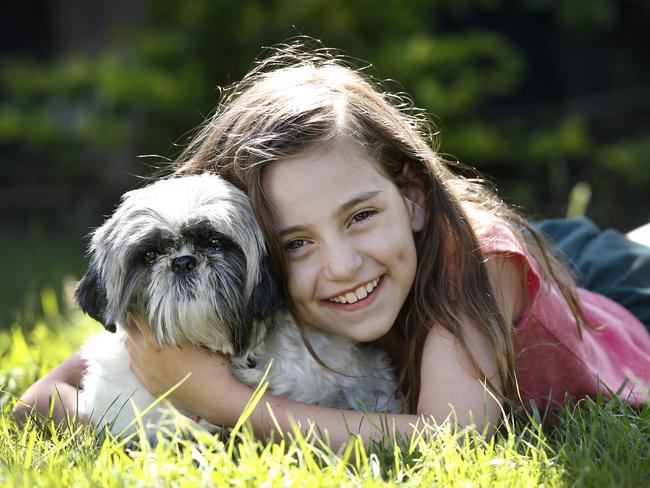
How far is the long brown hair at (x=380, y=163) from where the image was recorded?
2.47m

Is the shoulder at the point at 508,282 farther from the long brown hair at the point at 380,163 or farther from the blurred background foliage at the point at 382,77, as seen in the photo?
the blurred background foliage at the point at 382,77

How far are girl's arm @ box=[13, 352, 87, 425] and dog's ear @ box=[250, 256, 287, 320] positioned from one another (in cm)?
63

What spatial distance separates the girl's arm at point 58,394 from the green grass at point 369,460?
150 mm

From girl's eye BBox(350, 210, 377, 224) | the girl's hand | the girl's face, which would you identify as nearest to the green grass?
the girl's hand

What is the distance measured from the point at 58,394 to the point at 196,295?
2.18 ft

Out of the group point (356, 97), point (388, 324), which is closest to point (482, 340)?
point (388, 324)

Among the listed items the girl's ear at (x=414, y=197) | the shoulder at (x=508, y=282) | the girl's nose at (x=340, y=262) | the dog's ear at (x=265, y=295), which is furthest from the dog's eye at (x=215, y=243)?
the shoulder at (x=508, y=282)

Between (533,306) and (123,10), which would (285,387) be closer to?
(533,306)

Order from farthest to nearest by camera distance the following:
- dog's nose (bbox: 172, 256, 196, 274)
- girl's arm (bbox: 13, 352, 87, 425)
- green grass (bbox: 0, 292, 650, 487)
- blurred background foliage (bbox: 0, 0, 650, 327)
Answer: blurred background foliage (bbox: 0, 0, 650, 327) < girl's arm (bbox: 13, 352, 87, 425) < dog's nose (bbox: 172, 256, 196, 274) < green grass (bbox: 0, 292, 650, 487)

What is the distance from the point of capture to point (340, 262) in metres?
2.38

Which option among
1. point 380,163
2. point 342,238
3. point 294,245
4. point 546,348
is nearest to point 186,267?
point 294,245

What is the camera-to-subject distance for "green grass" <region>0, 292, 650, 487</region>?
6.23ft

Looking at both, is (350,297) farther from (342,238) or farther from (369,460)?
(369,460)

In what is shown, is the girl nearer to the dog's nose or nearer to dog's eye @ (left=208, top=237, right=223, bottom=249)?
dog's eye @ (left=208, top=237, right=223, bottom=249)
